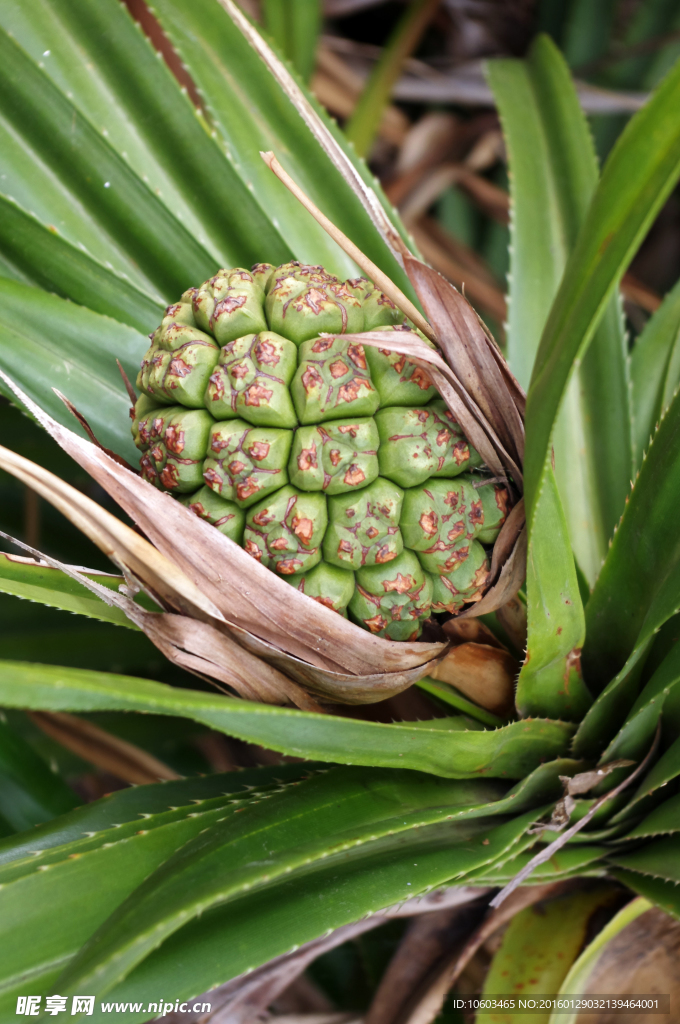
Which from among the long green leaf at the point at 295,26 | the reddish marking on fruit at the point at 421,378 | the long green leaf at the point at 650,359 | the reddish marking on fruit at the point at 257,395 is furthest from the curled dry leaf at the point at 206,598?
the long green leaf at the point at 295,26

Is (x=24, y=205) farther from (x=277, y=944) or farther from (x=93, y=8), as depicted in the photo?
(x=277, y=944)

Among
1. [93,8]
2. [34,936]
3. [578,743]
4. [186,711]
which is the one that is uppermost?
[93,8]

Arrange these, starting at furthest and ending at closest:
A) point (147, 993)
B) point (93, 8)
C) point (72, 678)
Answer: point (93, 8) → point (147, 993) → point (72, 678)

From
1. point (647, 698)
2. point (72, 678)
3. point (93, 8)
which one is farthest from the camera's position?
point (93, 8)

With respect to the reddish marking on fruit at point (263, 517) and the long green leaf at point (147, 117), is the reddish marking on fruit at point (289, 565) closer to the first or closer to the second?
the reddish marking on fruit at point (263, 517)

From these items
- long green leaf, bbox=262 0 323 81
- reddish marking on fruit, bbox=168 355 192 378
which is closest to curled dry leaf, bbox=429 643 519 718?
reddish marking on fruit, bbox=168 355 192 378

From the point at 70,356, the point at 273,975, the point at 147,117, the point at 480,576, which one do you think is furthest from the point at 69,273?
the point at 273,975

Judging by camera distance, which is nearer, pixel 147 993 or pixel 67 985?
pixel 67 985

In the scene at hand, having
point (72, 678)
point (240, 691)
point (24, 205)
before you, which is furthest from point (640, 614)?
point (24, 205)
